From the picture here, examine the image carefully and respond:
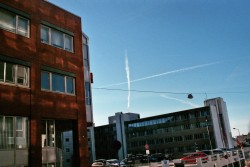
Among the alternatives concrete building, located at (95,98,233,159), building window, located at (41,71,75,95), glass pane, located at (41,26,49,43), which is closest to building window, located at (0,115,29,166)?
building window, located at (41,71,75,95)

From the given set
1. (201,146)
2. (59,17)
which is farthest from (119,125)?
(59,17)

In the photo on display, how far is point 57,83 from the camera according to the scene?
21.0 metres

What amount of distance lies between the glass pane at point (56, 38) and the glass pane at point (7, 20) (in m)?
3.34

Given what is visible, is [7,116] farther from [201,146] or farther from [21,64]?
[201,146]

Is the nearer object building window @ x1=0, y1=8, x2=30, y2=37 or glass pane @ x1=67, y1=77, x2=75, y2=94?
building window @ x1=0, y1=8, x2=30, y2=37

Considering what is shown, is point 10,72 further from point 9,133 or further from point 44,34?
point 44,34

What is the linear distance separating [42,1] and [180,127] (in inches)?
3103

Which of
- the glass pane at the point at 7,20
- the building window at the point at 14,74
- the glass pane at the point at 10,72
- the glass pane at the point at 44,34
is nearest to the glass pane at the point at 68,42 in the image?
the glass pane at the point at 44,34

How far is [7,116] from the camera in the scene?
17.2 metres

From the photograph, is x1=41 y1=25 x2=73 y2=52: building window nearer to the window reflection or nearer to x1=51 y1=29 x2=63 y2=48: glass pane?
x1=51 y1=29 x2=63 y2=48: glass pane

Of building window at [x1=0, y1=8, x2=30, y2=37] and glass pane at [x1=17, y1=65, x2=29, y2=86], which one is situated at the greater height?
building window at [x1=0, y1=8, x2=30, y2=37]

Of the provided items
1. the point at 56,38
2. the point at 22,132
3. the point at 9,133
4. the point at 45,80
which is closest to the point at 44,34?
the point at 56,38

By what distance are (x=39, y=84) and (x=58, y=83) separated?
196cm

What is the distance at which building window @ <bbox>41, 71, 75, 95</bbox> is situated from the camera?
20.1m
